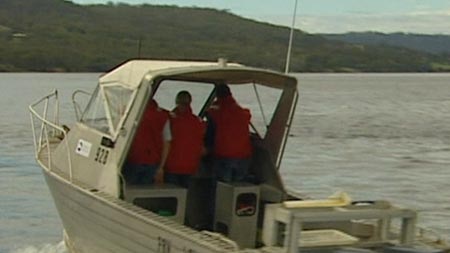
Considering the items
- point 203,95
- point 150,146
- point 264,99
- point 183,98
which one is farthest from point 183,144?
point 264,99

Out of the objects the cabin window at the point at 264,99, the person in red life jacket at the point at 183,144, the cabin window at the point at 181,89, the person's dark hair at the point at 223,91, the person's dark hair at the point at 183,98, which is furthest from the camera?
the cabin window at the point at 264,99

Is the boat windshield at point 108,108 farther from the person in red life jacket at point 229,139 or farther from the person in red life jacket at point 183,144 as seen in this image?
the person in red life jacket at point 229,139

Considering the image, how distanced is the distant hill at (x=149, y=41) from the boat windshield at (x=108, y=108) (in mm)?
75200

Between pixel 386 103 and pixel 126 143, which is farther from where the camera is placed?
pixel 386 103

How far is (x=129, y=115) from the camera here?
39.6ft

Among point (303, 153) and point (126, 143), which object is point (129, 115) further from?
point (303, 153)

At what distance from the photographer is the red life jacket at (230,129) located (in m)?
12.7

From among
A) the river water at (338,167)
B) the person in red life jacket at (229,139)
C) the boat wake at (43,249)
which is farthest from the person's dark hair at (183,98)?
the river water at (338,167)

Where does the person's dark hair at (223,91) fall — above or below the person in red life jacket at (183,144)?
above

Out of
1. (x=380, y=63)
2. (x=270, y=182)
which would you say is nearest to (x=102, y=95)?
(x=270, y=182)

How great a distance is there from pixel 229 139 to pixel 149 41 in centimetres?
9356

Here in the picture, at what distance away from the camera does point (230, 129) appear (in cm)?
1271

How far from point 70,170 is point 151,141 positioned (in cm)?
145

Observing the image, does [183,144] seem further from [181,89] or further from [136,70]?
[181,89]
